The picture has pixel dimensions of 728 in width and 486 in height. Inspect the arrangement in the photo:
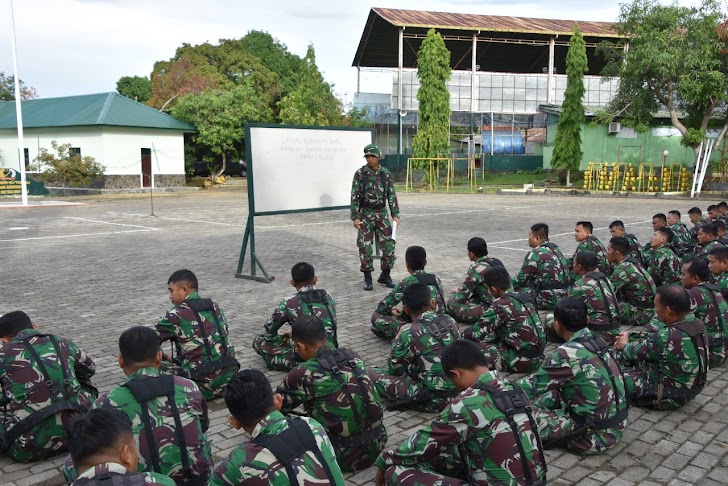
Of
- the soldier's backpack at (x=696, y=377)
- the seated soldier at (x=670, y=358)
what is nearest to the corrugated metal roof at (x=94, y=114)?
the seated soldier at (x=670, y=358)

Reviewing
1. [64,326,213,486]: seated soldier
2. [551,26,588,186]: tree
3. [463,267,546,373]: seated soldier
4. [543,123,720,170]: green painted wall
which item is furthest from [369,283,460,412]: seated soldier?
[543,123,720,170]: green painted wall

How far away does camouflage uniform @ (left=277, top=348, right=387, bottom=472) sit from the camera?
3.85 meters

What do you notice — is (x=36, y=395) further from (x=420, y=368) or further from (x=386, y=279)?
(x=386, y=279)

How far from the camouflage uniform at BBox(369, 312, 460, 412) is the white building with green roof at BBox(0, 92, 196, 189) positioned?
32.1 metres

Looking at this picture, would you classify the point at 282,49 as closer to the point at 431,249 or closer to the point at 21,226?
the point at 21,226

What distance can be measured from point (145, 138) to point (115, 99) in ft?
9.62

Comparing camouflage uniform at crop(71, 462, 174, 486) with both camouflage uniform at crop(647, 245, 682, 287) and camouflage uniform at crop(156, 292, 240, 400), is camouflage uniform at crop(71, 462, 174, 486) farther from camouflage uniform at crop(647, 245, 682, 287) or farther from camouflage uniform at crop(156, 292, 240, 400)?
camouflage uniform at crop(647, 245, 682, 287)

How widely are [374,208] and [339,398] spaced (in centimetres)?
617

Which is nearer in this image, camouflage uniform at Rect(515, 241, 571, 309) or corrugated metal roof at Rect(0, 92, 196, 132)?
camouflage uniform at Rect(515, 241, 571, 309)

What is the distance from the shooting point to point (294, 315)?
5633 mm

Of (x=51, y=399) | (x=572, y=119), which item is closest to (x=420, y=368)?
(x=51, y=399)

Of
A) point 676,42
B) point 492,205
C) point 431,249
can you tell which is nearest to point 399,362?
point 431,249

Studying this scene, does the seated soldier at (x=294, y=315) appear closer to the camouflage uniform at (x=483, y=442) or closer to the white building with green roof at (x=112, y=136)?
the camouflage uniform at (x=483, y=442)

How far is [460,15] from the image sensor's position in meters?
44.5
